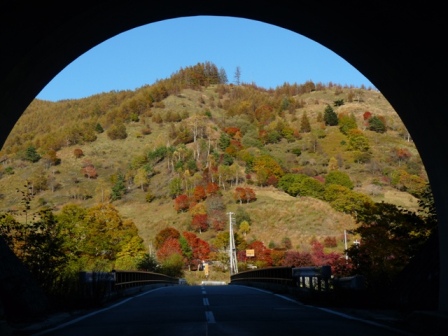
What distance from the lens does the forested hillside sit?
101 meters


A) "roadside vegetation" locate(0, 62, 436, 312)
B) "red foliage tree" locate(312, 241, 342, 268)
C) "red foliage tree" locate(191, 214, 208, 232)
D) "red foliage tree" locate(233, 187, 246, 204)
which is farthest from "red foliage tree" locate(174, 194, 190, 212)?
"red foliage tree" locate(312, 241, 342, 268)

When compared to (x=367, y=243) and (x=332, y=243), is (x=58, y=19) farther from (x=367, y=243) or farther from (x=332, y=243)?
(x=332, y=243)

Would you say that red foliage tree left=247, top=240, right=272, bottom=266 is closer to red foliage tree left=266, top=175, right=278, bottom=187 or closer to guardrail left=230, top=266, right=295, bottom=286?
red foliage tree left=266, top=175, right=278, bottom=187

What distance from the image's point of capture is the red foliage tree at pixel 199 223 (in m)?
103

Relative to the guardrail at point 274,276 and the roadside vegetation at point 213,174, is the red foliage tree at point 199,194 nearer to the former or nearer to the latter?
the roadside vegetation at point 213,174

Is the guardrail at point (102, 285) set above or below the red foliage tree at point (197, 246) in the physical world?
below

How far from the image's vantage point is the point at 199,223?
340 ft

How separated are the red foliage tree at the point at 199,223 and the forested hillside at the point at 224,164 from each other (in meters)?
0.17

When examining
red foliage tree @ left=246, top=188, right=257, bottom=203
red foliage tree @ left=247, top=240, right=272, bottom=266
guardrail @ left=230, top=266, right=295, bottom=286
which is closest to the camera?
guardrail @ left=230, top=266, right=295, bottom=286

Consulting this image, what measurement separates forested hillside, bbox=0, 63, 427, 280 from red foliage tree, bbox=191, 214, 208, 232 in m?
0.17

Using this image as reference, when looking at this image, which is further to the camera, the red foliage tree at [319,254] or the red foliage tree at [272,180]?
the red foliage tree at [272,180]

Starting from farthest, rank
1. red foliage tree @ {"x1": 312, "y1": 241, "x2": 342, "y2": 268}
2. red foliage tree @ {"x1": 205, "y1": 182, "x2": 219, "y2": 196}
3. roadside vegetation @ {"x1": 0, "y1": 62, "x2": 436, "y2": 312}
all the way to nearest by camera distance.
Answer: red foliage tree @ {"x1": 205, "y1": 182, "x2": 219, "y2": 196} → roadside vegetation @ {"x1": 0, "y1": 62, "x2": 436, "y2": 312} → red foliage tree @ {"x1": 312, "y1": 241, "x2": 342, "y2": 268}

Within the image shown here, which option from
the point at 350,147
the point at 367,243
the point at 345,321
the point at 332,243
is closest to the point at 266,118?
the point at 350,147

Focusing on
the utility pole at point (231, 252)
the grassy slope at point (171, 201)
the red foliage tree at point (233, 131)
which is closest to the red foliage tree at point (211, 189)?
the grassy slope at point (171, 201)
